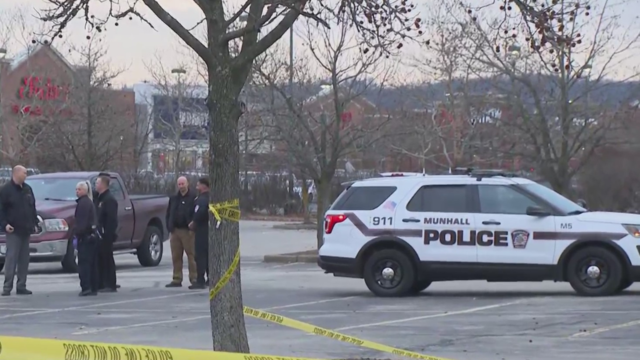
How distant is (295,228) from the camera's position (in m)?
38.2

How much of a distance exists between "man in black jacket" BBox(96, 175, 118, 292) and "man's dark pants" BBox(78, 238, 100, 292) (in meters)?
0.20

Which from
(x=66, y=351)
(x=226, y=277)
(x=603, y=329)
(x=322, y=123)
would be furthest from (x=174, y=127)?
(x=66, y=351)

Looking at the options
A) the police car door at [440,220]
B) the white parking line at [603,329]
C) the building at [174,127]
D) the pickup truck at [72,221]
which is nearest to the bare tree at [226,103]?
the white parking line at [603,329]

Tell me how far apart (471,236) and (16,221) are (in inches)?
261

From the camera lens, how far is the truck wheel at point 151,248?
2278 centimetres

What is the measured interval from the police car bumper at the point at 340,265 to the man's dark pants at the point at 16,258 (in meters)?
4.43

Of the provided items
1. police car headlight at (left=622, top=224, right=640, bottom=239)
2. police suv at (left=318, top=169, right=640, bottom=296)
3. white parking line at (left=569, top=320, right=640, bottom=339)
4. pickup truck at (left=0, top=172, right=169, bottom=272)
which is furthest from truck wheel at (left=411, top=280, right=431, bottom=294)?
pickup truck at (left=0, top=172, right=169, bottom=272)

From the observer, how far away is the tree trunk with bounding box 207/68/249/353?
7906 mm

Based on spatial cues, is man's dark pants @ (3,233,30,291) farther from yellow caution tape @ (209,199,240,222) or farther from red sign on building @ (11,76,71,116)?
red sign on building @ (11,76,71,116)

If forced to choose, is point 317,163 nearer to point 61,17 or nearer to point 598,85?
point 598,85

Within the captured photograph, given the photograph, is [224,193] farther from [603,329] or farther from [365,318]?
[365,318]

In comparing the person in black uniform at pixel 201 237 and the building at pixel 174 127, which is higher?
the building at pixel 174 127

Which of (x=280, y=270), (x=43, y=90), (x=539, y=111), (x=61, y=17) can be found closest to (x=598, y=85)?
(x=539, y=111)

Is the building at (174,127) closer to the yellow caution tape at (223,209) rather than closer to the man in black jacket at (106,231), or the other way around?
the man in black jacket at (106,231)
